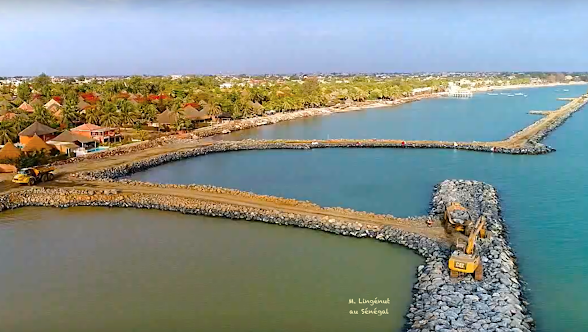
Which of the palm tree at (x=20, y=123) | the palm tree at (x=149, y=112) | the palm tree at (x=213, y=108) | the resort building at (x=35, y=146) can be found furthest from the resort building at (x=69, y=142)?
the palm tree at (x=213, y=108)

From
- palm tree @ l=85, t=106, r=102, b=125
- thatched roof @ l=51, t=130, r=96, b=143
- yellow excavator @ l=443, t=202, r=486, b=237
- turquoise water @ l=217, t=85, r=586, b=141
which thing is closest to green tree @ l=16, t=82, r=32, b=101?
palm tree @ l=85, t=106, r=102, b=125

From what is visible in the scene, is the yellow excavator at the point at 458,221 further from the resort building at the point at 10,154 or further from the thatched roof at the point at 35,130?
the thatched roof at the point at 35,130

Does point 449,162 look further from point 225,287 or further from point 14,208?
point 14,208

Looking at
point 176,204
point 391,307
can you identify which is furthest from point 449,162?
point 391,307

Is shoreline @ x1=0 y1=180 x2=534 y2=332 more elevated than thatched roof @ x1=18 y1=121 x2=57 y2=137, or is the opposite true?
thatched roof @ x1=18 y1=121 x2=57 y2=137

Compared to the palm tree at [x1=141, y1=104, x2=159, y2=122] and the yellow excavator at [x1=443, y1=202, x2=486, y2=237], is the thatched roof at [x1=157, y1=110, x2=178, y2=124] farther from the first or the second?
the yellow excavator at [x1=443, y1=202, x2=486, y2=237]
